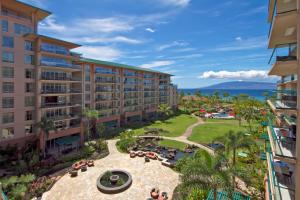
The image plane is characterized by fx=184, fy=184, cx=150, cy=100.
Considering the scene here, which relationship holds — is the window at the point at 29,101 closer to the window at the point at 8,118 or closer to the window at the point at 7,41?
the window at the point at 8,118

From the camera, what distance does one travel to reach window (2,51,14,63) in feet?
108

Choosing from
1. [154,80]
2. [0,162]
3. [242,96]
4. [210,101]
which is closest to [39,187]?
[0,162]

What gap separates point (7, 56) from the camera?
33500mm

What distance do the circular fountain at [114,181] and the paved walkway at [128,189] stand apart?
0.56m

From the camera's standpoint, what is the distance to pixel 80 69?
46844 mm

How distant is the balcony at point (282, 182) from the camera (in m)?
12.9

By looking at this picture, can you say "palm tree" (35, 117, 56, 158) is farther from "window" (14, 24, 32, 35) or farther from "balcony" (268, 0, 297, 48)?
"balcony" (268, 0, 297, 48)

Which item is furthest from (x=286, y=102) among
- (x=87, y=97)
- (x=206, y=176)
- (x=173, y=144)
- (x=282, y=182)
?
(x=87, y=97)

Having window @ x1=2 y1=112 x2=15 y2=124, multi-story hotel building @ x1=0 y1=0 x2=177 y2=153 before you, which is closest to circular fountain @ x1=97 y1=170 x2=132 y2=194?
multi-story hotel building @ x1=0 y1=0 x2=177 y2=153

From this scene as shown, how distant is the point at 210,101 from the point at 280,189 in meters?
108

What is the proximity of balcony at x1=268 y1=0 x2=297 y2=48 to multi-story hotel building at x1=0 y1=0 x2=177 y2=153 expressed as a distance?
39.1 metres

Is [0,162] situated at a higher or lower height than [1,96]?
lower

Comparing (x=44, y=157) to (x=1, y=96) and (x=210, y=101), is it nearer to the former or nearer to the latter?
(x=1, y=96)

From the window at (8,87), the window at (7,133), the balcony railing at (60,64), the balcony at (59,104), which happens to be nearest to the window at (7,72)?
the window at (8,87)
